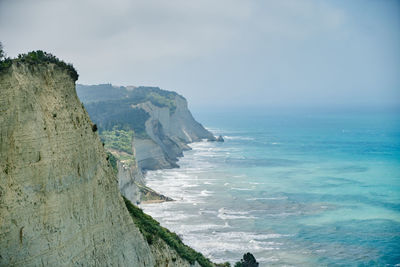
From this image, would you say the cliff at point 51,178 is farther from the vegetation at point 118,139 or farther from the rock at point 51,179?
the vegetation at point 118,139

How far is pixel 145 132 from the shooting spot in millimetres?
110500

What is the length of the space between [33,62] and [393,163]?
110174 mm

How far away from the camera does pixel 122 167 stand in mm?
59000

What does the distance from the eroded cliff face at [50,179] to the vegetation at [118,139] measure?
6976 centimetres

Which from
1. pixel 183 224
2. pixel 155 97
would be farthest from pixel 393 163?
pixel 155 97

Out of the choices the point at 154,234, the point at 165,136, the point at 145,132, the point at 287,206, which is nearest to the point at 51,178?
the point at 154,234

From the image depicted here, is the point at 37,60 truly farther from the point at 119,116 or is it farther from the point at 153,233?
the point at 119,116

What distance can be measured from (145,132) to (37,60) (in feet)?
Answer: 304

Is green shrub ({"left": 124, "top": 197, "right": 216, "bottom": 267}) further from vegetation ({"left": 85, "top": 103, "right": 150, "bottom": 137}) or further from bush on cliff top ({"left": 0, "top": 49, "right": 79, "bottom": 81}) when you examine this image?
vegetation ({"left": 85, "top": 103, "right": 150, "bottom": 137})

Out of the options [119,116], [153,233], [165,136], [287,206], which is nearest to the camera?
[153,233]

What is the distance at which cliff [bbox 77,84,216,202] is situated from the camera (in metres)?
86.1

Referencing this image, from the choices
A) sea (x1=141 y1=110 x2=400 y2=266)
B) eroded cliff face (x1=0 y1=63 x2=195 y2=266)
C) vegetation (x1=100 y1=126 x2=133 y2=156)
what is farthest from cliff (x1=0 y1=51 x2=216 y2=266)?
vegetation (x1=100 y1=126 x2=133 y2=156)

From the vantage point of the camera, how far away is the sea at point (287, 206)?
163ft

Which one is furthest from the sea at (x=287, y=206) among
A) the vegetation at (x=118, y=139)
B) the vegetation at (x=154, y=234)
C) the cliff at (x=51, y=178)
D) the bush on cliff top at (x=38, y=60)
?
the bush on cliff top at (x=38, y=60)
